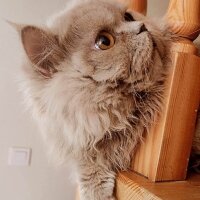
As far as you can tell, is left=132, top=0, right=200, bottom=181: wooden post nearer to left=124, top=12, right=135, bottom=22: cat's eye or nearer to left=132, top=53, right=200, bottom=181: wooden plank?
left=132, top=53, right=200, bottom=181: wooden plank

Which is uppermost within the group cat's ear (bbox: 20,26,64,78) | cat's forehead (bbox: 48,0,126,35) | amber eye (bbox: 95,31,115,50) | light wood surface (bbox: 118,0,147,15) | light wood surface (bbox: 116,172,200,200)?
light wood surface (bbox: 118,0,147,15)

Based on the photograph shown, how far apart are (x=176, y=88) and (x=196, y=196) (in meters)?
0.19


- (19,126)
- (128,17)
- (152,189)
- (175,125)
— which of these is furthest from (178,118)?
(19,126)

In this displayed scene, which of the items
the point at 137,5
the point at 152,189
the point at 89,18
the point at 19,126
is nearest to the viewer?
the point at 152,189

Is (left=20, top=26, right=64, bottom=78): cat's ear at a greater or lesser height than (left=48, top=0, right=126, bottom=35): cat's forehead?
lesser

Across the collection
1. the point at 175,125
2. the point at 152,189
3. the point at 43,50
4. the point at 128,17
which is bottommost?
the point at 152,189

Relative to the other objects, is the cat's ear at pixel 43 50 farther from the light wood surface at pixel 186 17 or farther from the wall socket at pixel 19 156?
the wall socket at pixel 19 156

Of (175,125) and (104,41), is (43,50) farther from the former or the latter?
(175,125)

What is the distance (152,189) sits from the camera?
469 millimetres

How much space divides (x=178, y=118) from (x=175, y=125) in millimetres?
14

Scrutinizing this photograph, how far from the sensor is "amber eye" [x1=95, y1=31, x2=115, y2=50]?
0.55 meters

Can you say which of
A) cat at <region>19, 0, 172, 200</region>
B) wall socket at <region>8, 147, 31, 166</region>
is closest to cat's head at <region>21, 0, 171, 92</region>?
cat at <region>19, 0, 172, 200</region>

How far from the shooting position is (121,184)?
1.75 ft

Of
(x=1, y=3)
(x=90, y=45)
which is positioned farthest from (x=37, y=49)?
(x=1, y=3)
